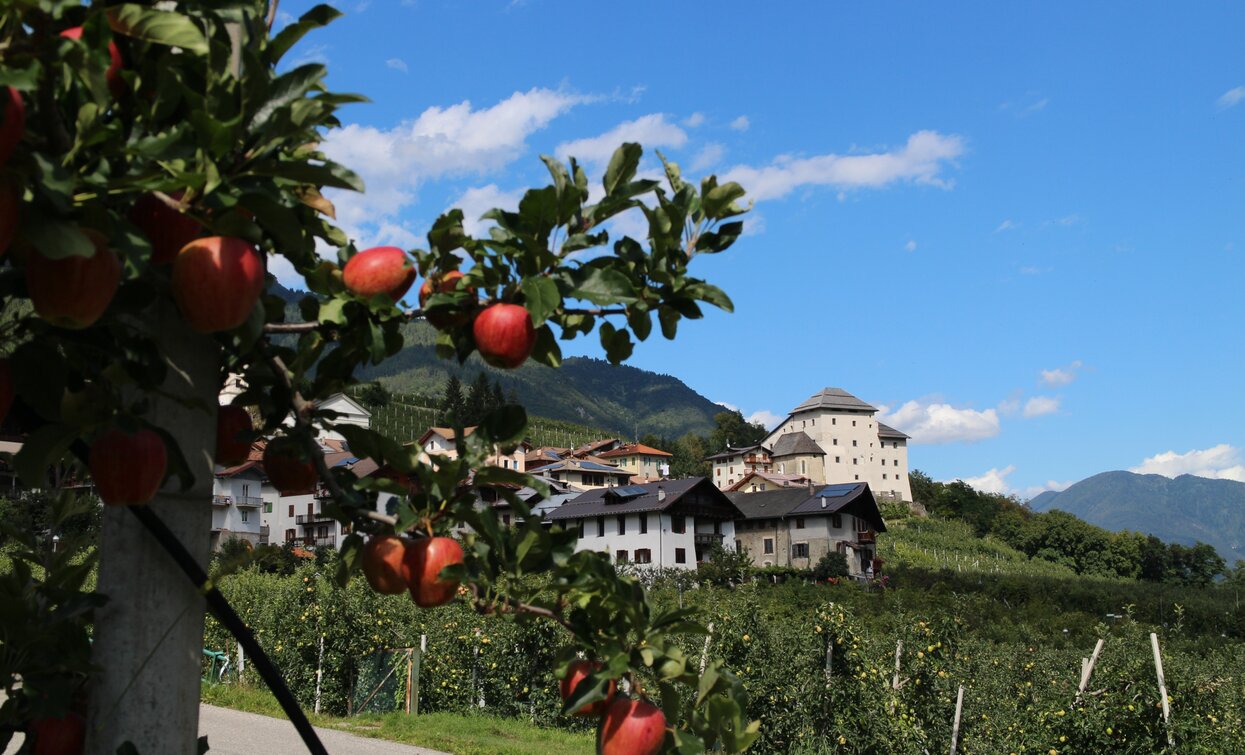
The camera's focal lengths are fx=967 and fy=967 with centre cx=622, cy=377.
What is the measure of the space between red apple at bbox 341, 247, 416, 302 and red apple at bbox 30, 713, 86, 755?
0.65 m

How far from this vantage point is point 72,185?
83 centimetres

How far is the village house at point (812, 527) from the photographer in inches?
2163

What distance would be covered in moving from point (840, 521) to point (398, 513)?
5586cm

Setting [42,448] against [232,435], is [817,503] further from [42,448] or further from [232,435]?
[42,448]

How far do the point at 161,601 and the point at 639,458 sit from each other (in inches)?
3824

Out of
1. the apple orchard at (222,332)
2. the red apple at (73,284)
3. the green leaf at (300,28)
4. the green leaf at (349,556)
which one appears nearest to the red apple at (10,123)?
the apple orchard at (222,332)

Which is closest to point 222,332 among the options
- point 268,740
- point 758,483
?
point 268,740

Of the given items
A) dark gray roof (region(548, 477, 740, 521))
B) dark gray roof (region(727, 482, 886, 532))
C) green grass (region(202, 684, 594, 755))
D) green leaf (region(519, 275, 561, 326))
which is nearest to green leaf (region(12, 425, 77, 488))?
green leaf (region(519, 275, 561, 326))

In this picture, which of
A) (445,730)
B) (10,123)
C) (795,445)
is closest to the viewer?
(10,123)

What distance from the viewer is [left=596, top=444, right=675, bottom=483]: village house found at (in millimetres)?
97188

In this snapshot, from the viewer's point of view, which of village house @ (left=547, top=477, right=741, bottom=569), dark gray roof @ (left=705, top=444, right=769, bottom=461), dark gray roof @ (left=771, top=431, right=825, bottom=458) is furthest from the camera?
dark gray roof @ (left=771, top=431, right=825, bottom=458)

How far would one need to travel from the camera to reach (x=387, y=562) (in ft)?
4.50

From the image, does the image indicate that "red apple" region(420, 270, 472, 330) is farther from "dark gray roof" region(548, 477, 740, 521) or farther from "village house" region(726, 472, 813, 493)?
"village house" region(726, 472, 813, 493)

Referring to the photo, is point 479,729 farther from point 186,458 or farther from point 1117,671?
point 186,458
